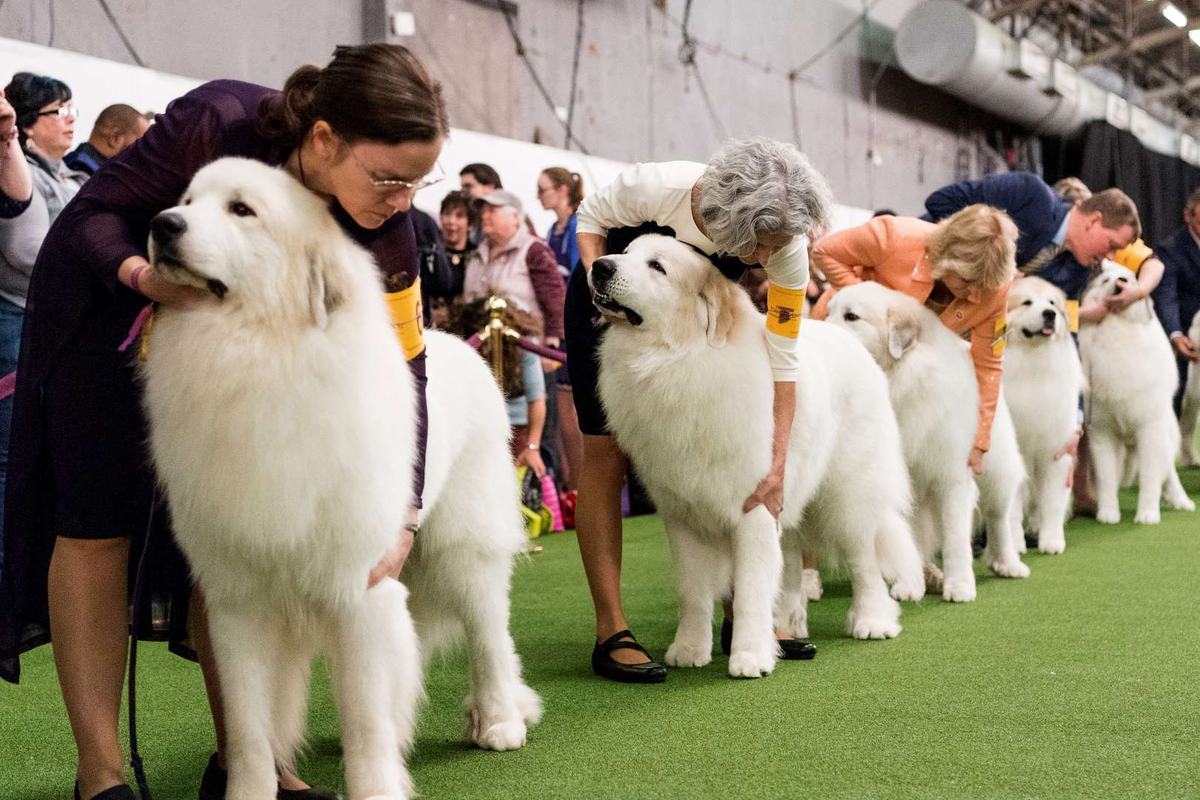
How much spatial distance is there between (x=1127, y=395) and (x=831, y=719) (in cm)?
454

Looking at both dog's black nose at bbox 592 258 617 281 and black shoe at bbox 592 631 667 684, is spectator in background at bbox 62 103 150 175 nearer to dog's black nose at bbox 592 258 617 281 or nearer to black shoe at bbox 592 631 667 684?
dog's black nose at bbox 592 258 617 281

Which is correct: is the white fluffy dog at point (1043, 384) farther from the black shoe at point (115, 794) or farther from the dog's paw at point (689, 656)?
the black shoe at point (115, 794)

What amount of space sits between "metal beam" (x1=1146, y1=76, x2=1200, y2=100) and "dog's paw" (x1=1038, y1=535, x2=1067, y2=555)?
56.7ft

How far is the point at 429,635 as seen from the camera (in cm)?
274

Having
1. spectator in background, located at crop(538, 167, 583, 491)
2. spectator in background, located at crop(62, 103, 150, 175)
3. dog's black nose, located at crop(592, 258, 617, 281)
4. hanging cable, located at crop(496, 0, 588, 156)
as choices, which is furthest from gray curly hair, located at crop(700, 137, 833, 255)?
hanging cable, located at crop(496, 0, 588, 156)

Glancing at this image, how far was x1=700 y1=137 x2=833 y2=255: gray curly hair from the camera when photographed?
288 cm

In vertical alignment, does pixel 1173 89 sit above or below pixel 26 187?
above

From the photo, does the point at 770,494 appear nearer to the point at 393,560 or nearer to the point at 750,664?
the point at 750,664

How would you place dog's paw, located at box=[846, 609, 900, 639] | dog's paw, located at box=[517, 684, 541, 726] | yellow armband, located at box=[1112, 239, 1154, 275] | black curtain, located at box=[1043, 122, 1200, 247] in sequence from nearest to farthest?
dog's paw, located at box=[517, 684, 541, 726], dog's paw, located at box=[846, 609, 900, 639], yellow armband, located at box=[1112, 239, 1154, 275], black curtain, located at box=[1043, 122, 1200, 247]

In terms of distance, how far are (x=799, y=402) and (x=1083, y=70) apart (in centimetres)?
1690

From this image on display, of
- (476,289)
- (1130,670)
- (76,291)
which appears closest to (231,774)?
(76,291)

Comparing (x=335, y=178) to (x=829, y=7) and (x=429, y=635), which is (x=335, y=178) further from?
(x=829, y=7)

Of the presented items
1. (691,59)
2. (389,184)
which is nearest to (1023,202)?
(389,184)

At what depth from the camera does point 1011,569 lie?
194 inches
